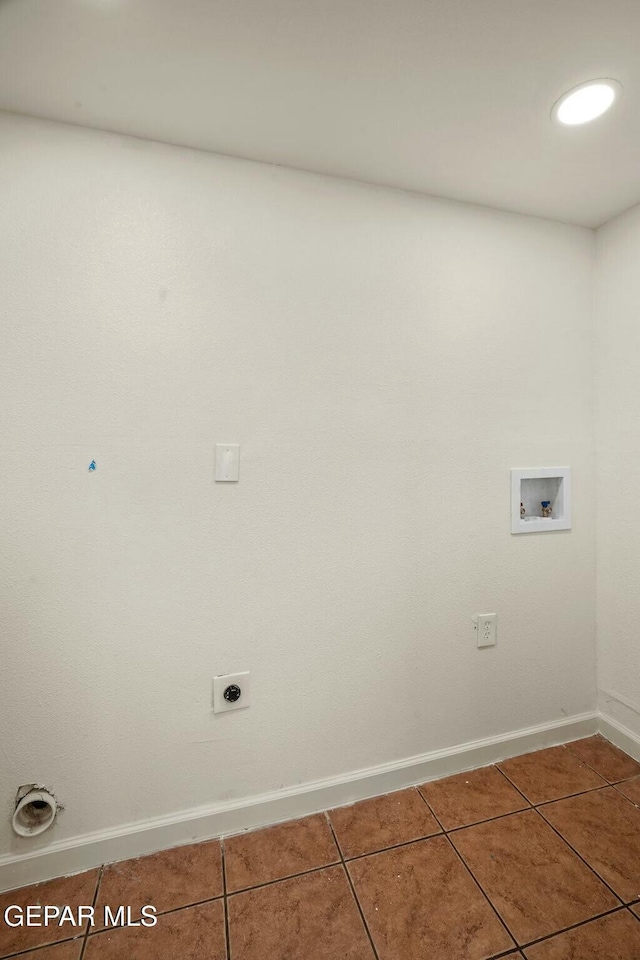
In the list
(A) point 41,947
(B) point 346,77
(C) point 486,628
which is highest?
(B) point 346,77

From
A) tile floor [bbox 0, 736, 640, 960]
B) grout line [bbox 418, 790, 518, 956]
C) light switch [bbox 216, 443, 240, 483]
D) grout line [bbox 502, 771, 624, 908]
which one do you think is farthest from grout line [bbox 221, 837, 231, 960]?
light switch [bbox 216, 443, 240, 483]

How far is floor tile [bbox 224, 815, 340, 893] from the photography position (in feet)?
4.08

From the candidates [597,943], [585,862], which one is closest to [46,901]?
[597,943]

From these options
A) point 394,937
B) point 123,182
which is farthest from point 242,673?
point 123,182

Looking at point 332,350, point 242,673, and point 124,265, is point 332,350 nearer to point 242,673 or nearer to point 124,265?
point 124,265

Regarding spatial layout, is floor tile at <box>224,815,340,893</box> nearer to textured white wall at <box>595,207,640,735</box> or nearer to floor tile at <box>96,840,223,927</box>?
floor tile at <box>96,840,223,927</box>

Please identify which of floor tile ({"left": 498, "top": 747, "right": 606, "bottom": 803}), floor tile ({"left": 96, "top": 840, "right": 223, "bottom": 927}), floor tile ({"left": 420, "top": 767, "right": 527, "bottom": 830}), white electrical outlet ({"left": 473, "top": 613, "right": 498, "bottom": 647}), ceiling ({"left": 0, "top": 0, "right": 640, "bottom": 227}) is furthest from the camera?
white electrical outlet ({"left": 473, "top": 613, "right": 498, "bottom": 647})

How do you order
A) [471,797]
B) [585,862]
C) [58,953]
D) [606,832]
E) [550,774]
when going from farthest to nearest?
[550,774]
[471,797]
[606,832]
[585,862]
[58,953]

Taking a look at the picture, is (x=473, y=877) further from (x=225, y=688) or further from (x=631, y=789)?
(x=225, y=688)

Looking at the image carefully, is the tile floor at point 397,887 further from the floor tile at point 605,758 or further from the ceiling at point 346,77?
the ceiling at point 346,77

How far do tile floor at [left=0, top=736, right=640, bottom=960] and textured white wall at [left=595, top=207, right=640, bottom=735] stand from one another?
418mm

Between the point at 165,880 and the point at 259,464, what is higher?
the point at 259,464

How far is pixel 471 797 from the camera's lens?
1530 mm

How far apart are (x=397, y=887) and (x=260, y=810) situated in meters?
0.45
